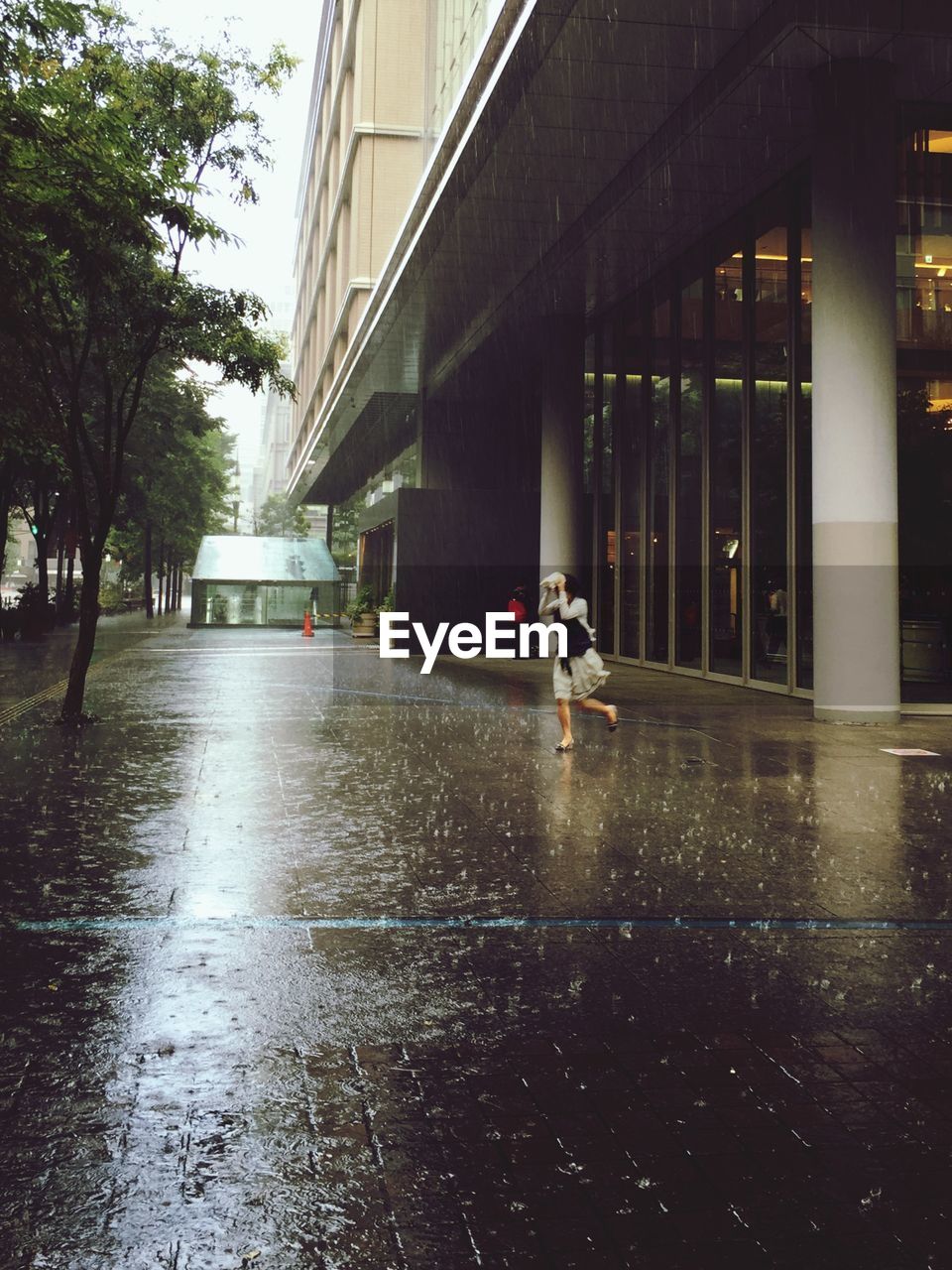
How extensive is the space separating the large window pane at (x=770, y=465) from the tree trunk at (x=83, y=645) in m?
9.40

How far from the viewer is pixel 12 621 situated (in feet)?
107

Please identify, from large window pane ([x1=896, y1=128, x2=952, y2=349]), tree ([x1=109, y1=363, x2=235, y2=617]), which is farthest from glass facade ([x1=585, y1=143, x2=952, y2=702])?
tree ([x1=109, y1=363, x2=235, y2=617])

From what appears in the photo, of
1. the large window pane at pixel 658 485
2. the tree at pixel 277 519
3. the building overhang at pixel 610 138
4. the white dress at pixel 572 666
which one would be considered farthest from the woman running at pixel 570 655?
the tree at pixel 277 519

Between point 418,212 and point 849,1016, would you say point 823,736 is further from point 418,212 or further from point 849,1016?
point 418,212

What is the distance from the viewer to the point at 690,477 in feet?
67.4

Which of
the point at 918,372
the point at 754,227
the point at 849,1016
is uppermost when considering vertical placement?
the point at 754,227

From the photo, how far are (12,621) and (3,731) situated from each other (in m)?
21.7

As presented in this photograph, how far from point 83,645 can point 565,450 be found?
1437 centimetres

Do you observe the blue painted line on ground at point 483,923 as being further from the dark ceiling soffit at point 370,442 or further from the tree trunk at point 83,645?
the dark ceiling soffit at point 370,442

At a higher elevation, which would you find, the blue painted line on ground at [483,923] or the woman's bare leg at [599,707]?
the woman's bare leg at [599,707]

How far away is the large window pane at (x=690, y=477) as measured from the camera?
20.2 metres

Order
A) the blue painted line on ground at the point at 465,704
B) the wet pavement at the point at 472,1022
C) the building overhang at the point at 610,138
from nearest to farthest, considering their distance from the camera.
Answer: the wet pavement at the point at 472,1022 → the building overhang at the point at 610,138 → the blue painted line on ground at the point at 465,704

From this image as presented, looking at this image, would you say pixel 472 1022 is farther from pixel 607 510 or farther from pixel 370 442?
pixel 370 442

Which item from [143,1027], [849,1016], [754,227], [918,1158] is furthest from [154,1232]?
[754,227]
